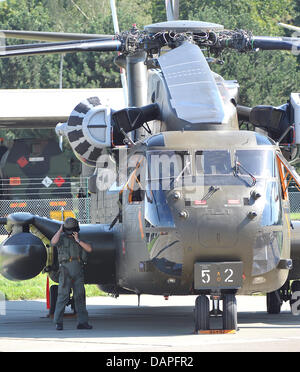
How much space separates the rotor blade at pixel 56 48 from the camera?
46.0 feet

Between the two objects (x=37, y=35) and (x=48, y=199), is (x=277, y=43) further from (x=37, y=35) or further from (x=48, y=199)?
(x=48, y=199)

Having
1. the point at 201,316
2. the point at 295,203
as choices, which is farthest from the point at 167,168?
the point at 295,203

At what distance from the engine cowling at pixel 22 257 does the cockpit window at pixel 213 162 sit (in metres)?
3.12

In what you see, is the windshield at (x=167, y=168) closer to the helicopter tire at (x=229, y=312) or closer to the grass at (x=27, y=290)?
the helicopter tire at (x=229, y=312)

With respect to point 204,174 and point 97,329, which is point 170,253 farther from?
point 97,329

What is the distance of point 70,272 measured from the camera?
1345 centimetres

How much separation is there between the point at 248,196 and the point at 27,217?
415 centimetres

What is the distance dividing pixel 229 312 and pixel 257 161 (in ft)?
7.01

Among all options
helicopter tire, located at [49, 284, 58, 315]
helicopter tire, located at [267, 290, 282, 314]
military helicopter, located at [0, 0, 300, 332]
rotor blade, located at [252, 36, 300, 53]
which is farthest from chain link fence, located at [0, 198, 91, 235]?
rotor blade, located at [252, 36, 300, 53]

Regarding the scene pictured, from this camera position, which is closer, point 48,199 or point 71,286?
point 71,286

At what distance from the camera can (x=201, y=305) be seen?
12172mm

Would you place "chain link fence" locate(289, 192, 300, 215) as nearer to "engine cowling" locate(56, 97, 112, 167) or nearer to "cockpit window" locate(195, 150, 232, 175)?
"engine cowling" locate(56, 97, 112, 167)

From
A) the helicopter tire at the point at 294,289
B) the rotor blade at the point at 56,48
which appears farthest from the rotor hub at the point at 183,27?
the helicopter tire at the point at 294,289
